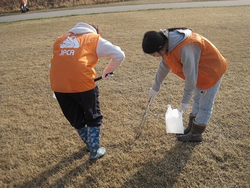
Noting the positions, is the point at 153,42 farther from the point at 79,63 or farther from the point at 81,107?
the point at 81,107

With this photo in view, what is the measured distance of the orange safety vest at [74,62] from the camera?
1.93 meters

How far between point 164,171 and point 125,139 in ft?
2.19

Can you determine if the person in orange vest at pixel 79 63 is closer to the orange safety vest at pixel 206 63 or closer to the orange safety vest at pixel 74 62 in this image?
the orange safety vest at pixel 74 62

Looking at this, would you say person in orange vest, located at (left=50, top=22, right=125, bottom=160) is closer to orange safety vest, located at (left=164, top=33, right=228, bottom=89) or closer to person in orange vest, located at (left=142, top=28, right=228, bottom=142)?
person in orange vest, located at (left=142, top=28, right=228, bottom=142)

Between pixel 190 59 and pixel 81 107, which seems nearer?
pixel 190 59

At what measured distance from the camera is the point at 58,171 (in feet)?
7.86

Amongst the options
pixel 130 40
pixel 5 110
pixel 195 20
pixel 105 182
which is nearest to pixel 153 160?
pixel 105 182

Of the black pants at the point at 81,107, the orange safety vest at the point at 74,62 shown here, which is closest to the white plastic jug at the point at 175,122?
the black pants at the point at 81,107

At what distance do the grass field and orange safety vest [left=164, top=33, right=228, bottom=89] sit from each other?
34.9 inches

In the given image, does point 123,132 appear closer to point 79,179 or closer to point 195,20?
point 79,179

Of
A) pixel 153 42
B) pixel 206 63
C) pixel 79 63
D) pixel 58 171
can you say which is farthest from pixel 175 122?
pixel 58 171

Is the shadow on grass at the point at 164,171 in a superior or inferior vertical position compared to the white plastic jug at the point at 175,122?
inferior

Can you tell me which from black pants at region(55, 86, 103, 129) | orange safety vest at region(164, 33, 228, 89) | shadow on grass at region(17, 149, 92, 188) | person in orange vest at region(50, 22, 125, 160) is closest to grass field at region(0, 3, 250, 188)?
shadow on grass at region(17, 149, 92, 188)

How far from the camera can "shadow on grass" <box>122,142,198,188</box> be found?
2.21 metres
